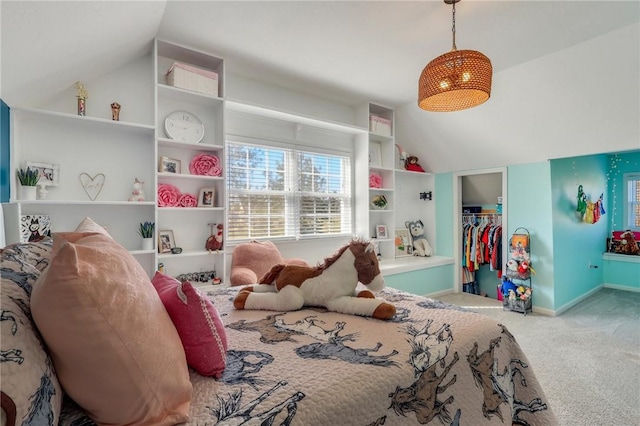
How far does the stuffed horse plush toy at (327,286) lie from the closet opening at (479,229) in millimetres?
3107

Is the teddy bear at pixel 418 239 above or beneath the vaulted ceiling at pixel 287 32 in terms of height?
beneath

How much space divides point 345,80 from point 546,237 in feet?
9.75

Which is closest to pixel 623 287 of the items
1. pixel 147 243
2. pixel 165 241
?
pixel 165 241

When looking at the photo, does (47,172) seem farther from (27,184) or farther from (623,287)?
(623,287)

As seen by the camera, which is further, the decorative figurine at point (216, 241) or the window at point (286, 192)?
the window at point (286, 192)

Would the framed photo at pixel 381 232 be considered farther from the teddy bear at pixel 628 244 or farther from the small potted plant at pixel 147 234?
the teddy bear at pixel 628 244

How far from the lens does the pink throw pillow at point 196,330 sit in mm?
970

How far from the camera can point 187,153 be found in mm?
2938

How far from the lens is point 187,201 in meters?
2.83

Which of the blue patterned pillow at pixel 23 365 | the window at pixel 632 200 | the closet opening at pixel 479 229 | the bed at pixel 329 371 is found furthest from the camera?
the window at pixel 632 200

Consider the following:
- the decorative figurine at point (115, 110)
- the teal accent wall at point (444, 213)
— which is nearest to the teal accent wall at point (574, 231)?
the teal accent wall at point (444, 213)

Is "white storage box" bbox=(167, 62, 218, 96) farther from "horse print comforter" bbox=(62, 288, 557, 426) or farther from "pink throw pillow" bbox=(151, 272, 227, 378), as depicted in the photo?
"pink throw pillow" bbox=(151, 272, 227, 378)

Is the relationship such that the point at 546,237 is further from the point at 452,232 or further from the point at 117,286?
the point at 117,286

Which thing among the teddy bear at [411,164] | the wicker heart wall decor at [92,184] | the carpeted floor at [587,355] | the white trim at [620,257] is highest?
the teddy bear at [411,164]
